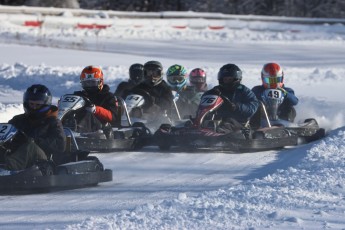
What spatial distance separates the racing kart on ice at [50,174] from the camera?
805 cm

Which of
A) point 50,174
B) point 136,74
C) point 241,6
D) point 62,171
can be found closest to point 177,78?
point 136,74

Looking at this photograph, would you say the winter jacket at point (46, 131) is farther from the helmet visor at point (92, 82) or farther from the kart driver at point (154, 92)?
the kart driver at point (154, 92)

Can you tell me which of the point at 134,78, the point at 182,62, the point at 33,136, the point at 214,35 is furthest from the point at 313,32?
the point at 33,136

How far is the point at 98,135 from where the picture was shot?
38.0 ft

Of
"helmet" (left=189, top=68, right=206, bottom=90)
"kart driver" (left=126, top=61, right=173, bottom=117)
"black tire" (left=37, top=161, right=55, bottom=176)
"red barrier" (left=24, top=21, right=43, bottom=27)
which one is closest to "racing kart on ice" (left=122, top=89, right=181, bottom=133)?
"kart driver" (left=126, top=61, right=173, bottom=117)

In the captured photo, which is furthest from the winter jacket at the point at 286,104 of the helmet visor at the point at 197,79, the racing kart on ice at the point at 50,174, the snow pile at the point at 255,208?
the racing kart on ice at the point at 50,174

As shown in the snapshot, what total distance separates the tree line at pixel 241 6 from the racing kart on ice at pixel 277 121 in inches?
1363

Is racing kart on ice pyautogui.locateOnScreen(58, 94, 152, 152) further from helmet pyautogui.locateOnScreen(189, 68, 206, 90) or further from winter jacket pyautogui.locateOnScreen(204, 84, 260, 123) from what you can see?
helmet pyautogui.locateOnScreen(189, 68, 206, 90)

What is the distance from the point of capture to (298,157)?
433 inches

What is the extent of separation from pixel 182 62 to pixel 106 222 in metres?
18.7

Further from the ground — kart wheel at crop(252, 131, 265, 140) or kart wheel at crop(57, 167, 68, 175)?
kart wheel at crop(252, 131, 265, 140)

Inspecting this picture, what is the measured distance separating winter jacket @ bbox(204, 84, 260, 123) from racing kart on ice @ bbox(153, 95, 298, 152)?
1.01 ft

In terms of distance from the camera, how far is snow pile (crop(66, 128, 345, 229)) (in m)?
6.66

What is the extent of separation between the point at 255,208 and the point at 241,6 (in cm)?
4262
